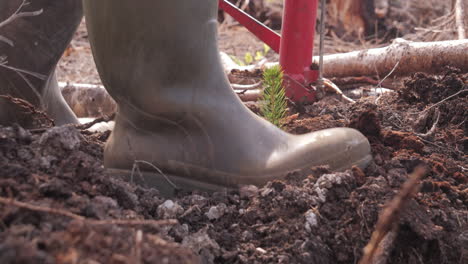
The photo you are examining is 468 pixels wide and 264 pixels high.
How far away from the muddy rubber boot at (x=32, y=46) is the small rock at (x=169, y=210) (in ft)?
2.65

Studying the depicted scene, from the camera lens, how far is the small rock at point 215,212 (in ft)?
4.05

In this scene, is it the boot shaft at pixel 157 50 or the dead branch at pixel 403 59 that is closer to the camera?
the boot shaft at pixel 157 50

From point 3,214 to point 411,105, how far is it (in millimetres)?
1655

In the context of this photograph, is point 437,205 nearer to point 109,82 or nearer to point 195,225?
point 195,225

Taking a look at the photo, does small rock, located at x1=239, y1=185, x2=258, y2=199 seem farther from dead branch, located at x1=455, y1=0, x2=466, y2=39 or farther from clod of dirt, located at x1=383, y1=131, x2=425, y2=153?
dead branch, located at x1=455, y1=0, x2=466, y2=39

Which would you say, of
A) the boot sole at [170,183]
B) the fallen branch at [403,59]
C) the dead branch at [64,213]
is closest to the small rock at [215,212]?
the boot sole at [170,183]

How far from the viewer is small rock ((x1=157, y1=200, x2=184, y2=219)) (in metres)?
1.21

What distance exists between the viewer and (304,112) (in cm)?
216

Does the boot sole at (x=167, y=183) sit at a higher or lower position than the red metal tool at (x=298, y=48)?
lower

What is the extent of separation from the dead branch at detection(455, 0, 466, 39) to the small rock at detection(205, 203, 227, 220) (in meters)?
Answer: 2.38

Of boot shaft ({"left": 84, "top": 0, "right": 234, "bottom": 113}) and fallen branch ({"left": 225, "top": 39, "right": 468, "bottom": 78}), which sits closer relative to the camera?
boot shaft ({"left": 84, "top": 0, "right": 234, "bottom": 113})

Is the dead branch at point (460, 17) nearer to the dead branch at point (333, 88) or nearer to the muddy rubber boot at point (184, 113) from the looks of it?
the dead branch at point (333, 88)

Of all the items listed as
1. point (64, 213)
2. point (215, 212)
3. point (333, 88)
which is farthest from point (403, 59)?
point (64, 213)

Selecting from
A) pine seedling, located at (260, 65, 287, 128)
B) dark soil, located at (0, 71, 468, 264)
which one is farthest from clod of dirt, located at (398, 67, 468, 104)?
pine seedling, located at (260, 65, 287, 128)
